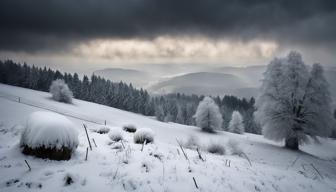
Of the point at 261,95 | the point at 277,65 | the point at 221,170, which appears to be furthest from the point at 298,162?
the point at 221,170

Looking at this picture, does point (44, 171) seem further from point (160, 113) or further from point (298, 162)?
point (160, 113)

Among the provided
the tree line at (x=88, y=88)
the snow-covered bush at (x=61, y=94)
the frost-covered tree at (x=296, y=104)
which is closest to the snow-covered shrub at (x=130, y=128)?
the frost-covered tree at (x=296, y=104)

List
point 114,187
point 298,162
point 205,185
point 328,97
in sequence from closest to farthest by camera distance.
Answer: point 114,187
point 205,185
point 298,162
point 328,97

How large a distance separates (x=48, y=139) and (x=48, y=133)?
0.22 m

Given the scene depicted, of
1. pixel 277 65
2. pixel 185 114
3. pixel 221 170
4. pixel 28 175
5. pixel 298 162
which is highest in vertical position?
pixel 277 65

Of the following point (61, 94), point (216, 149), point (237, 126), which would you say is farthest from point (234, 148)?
point (61, 94)

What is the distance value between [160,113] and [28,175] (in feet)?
224

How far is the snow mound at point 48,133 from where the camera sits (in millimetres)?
7277

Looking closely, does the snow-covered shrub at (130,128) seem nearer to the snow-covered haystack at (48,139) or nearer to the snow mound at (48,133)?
the snow mound at (48,133)

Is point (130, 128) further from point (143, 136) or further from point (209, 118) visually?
point (209, 118)

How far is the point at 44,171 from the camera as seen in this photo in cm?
650

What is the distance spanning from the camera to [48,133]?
735 cm

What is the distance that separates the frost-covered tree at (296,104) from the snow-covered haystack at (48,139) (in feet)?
74.7

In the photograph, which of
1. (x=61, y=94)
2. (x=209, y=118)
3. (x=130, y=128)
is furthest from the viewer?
(x=61, y=94)
